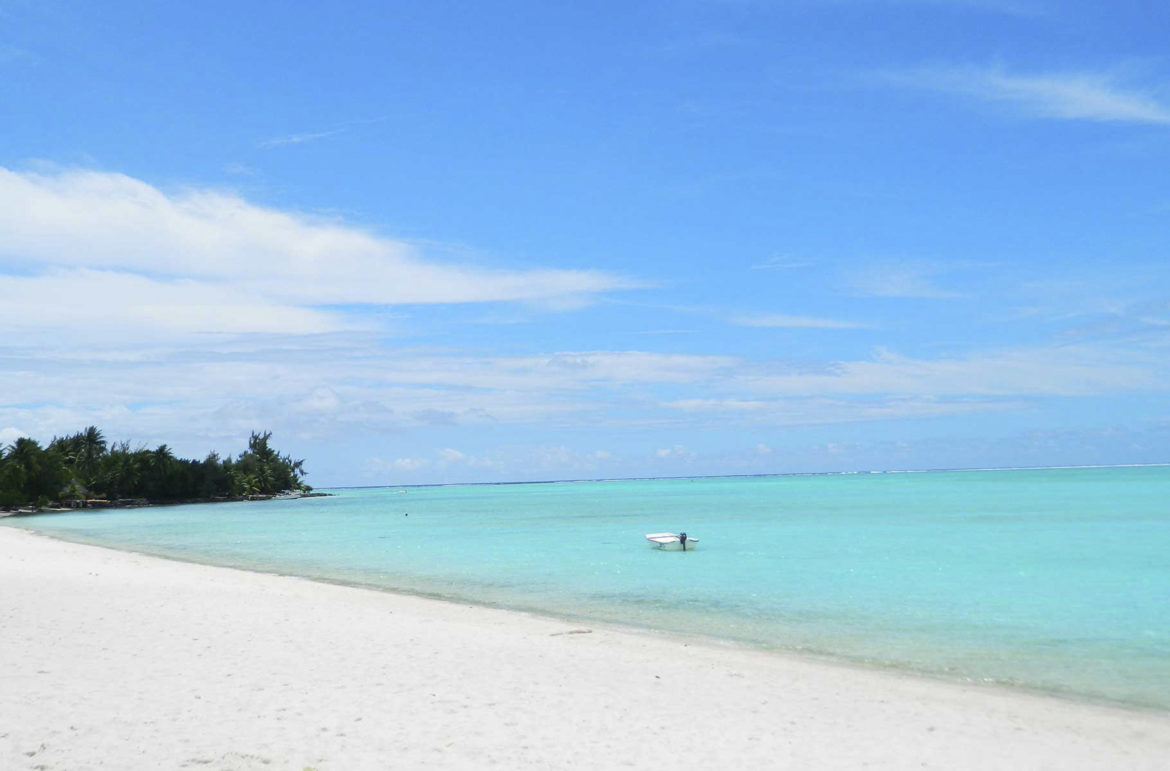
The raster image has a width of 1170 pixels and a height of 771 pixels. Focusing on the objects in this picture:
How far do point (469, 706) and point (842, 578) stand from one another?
15.8m

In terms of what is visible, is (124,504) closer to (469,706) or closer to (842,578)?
(842,578)

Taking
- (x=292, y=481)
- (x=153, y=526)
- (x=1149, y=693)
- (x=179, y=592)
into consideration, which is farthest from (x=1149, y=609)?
(x=292, y=481)

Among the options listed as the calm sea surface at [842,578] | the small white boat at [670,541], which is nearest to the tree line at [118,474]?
the calm sea surface at [842,578]

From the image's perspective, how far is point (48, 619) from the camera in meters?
12.6

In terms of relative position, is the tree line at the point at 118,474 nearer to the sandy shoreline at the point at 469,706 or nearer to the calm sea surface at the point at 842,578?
the calm sea surface at the point at 842,578

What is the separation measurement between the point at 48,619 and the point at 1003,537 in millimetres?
33080

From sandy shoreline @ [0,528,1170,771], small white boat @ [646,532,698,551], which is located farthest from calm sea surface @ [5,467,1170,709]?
sandy shoreline @ [0,528,1170,771]

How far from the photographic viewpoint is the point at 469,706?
840 centimetres

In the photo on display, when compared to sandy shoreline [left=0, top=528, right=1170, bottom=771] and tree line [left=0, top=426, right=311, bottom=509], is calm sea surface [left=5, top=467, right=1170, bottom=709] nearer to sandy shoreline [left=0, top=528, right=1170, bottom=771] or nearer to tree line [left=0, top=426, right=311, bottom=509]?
sandy shoreline [left=0, top=528, right=1170, bottom=771]

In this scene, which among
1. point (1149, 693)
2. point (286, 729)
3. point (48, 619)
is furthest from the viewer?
point (48, 619)

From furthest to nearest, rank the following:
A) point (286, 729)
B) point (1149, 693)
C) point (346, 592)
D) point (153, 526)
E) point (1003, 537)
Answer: point (153, 526) < point (1003, 537) < point (346, 592) < point (1149, 693) < point (286, 729)

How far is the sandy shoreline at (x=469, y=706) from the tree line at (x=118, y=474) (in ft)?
224

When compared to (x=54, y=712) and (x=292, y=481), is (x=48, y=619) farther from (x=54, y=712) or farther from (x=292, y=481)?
(x=292, y=481)

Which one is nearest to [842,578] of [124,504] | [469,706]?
[469,706]
